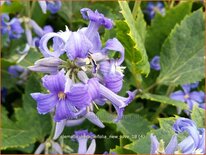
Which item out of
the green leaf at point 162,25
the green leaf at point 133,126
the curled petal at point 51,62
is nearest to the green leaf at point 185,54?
the green leaf at point 162,25

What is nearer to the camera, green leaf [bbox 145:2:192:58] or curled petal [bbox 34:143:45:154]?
curled petal [bbox 34:143:45:154]

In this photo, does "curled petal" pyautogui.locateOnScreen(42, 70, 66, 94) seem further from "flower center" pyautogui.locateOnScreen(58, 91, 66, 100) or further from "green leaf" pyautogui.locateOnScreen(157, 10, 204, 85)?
"green leaf" pyautogui.locateOnScreen(157, 10, 204, 85)

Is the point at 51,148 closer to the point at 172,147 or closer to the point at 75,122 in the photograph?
the point at 75,122

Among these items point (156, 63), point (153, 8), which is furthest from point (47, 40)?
point (153, 8)

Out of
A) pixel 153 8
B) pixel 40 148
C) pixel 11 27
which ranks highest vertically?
pixel 153 8

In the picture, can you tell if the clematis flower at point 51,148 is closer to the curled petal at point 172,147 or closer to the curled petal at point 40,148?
the curled petal at point 40,148

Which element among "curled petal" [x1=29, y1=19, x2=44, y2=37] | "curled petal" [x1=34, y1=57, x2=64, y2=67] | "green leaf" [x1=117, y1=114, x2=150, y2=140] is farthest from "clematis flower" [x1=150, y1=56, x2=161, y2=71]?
"curled petal" [x1=34, y1=57, x2=64, y2=67]

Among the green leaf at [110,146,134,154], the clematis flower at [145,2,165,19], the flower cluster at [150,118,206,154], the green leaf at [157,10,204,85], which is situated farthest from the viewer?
the clematis flower at [145,2,165,19]
